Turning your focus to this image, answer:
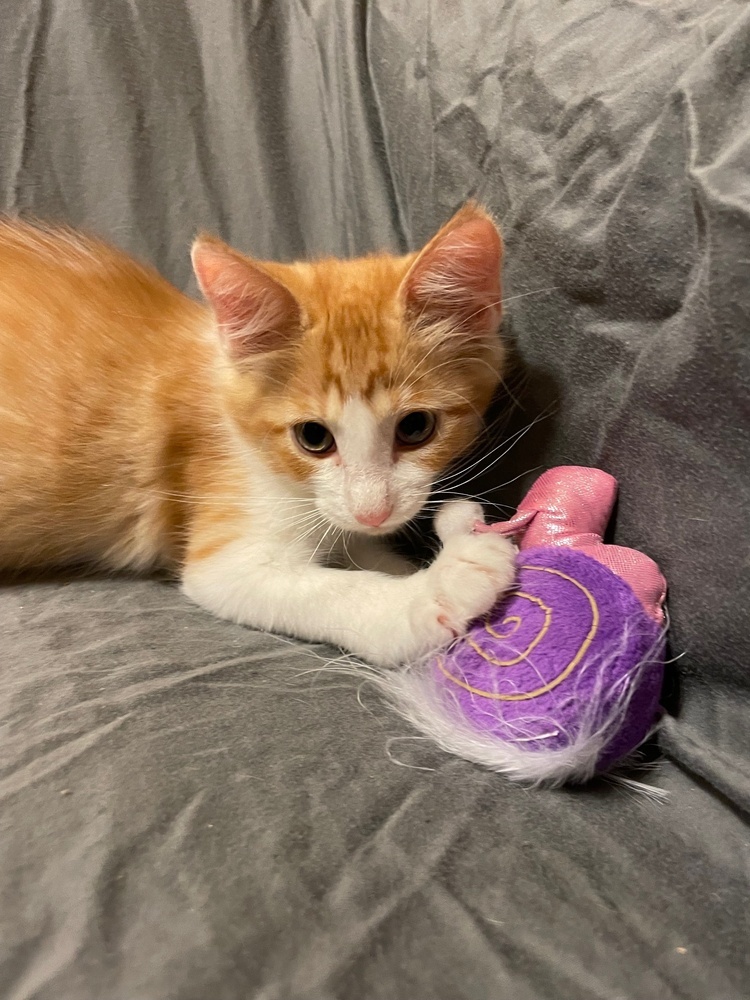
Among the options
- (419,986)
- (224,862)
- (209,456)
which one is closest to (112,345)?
(209,456)

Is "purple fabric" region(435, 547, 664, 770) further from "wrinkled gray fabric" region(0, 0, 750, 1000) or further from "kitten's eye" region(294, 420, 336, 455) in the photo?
"kitten's eye" region(294, 420, 336, 455)

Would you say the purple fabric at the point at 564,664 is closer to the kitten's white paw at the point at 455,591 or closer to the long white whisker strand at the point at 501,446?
the kitten's white paw at the point at 455,591

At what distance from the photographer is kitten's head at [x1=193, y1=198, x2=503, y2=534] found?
0.93 meters

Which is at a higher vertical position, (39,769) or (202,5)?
(202,5)

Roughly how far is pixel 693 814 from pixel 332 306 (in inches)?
29.3

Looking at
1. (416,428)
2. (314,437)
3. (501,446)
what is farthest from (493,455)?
(314,437)

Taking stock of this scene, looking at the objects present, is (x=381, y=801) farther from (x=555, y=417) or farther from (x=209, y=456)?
(x=209, y=456)

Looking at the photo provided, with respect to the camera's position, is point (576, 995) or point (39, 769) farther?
point (39, 769)

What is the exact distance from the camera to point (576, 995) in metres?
0.54

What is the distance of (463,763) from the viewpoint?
758 mm

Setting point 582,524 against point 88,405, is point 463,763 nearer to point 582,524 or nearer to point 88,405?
point 582,524

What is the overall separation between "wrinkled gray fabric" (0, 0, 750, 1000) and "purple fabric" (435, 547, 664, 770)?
0.06 m

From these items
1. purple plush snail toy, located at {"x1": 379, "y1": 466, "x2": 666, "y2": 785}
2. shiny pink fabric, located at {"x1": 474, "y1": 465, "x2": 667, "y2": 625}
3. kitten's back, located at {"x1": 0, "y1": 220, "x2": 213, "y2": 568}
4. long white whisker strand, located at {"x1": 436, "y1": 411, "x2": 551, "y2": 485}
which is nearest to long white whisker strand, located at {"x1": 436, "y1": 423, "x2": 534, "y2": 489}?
long white whisker strand, located at {"x1": 436, "y1": 411, "x2": 551, "y2": 485}

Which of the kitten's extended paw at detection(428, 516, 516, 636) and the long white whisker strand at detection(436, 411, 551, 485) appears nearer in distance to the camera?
the kitten's extended paw at detection(428, 516, 516, 636)
